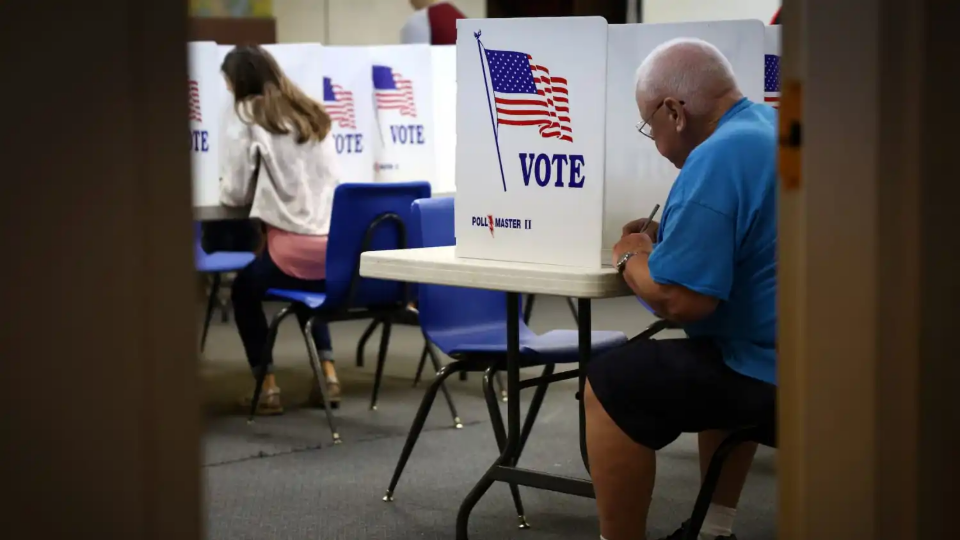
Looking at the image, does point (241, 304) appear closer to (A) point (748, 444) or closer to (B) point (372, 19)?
(A) point (748, 444)

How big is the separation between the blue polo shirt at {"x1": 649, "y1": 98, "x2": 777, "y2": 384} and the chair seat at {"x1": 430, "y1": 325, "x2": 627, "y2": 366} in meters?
0.65

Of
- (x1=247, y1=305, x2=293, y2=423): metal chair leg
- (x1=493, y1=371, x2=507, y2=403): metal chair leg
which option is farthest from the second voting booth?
(x1=493, y1=371, x2=507, y2=403): metal chair leg

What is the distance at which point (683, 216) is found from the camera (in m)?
2.16

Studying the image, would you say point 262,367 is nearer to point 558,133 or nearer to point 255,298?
point 255,298

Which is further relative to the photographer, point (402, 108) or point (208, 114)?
point (402, 108)

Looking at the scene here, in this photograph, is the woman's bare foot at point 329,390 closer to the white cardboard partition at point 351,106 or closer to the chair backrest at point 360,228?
the chair backrest at point 360,228

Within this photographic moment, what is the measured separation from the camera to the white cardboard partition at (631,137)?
101 inches

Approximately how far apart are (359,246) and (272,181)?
577 millimetres

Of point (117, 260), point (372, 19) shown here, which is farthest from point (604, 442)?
point (372, 19)

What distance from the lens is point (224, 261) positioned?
510 centimetres

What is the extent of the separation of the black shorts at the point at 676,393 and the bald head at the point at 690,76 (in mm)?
461

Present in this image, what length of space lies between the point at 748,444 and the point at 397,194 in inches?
63.3

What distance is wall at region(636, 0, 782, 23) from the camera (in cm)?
679

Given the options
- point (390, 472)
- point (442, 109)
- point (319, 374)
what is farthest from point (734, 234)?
point (442, 109)
